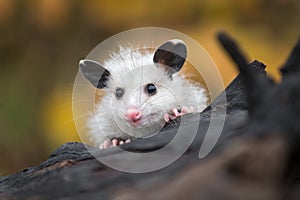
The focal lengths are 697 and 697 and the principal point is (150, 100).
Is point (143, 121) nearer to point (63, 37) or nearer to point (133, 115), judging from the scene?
point (133, 115)

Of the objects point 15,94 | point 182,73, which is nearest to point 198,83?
point 182,73

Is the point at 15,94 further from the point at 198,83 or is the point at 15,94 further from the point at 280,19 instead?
the point at 198,83

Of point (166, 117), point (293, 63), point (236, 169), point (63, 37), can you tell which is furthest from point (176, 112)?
point (63, 37)

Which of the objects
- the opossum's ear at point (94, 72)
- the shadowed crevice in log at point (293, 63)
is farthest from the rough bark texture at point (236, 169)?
the opossum's ear at point (94, 72)

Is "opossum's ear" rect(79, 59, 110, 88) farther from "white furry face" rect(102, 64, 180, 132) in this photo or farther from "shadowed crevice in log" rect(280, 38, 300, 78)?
"shadowed crevice in log" rect(280, 38, 300, 78)

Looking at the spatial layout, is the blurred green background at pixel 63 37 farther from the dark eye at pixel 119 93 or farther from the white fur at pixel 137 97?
the dark eye at pixel 119 93

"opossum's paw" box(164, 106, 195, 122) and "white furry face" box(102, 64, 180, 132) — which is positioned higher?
"white furry face" box(102, 64, 180, 132)

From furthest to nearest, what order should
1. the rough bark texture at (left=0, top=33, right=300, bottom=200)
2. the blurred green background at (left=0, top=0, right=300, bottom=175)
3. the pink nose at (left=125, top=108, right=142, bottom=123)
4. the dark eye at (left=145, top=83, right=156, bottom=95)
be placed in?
1. the blurred green background at (left=0, top=0, right=300, bottom=175)
2. the dark eye at (left=145, top=83, right=156, bottom=95)
3. the pink nose at (left=125, top=108, right=142, bottom=123)
4. the rough bark texture at (left=0, top=33, right=300, bottom=200)

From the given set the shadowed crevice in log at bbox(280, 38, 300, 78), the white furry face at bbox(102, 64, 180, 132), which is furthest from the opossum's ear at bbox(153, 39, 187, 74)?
the shadowed crevice in log at bbox(280, 38, 300, 78)
